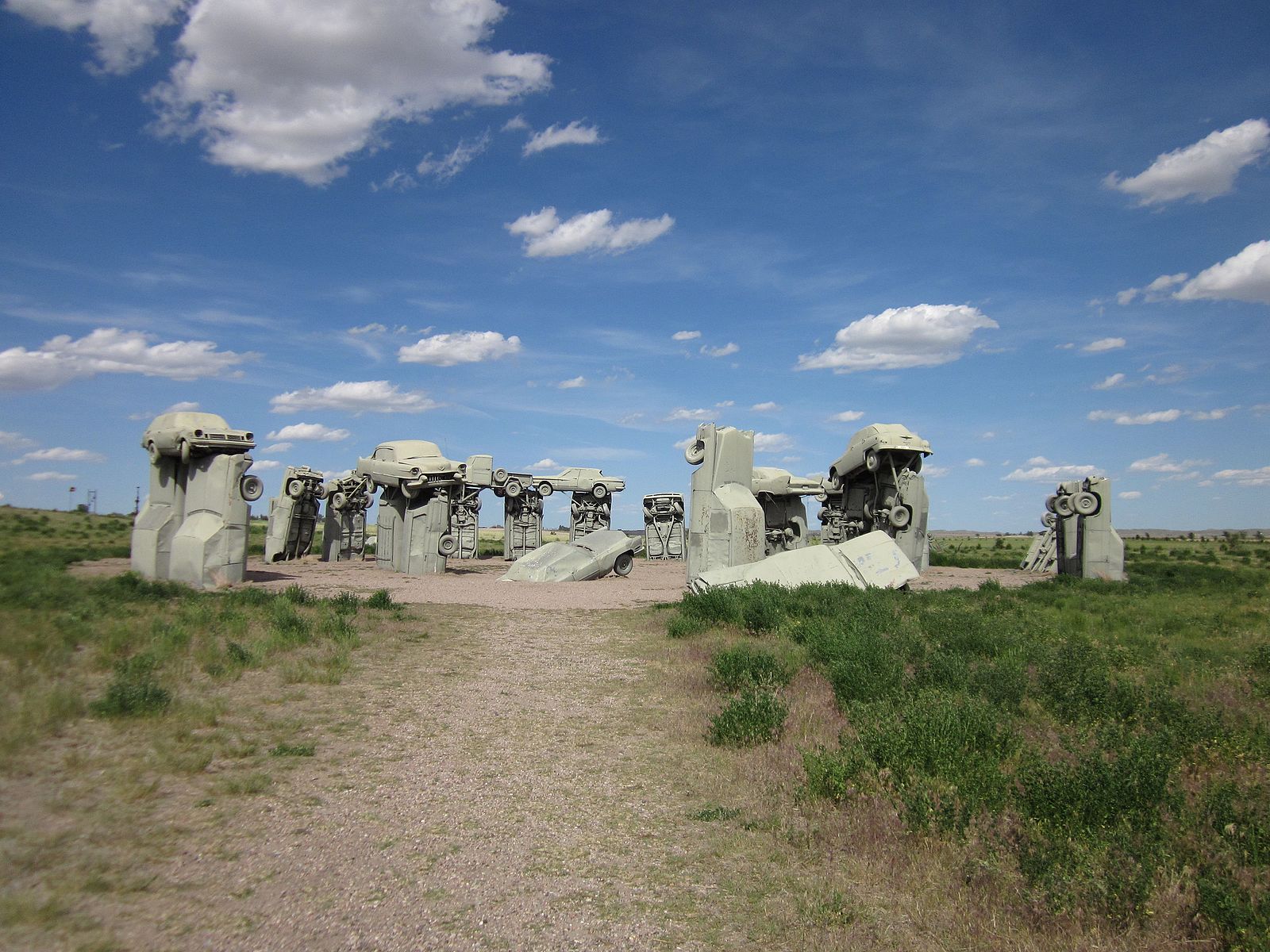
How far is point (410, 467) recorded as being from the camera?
25156mm

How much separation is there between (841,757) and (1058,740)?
7.74 feet

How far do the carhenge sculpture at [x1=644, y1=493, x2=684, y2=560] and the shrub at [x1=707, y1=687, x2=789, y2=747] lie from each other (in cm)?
3049

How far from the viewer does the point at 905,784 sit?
18.7 ft

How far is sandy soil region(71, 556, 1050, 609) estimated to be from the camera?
18.8m

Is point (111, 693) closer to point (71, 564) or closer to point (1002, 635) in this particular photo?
point (1002, 635)

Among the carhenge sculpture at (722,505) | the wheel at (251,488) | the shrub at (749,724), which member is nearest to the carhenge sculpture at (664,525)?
the carhenge sculpture at (722,505)

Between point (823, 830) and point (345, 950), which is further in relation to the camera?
point (823, 830)

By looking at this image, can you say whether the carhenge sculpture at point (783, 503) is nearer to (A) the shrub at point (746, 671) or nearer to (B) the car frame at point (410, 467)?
(B) the car frame at point (410, 467)

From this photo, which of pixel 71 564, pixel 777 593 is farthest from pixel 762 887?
pixel 71 564

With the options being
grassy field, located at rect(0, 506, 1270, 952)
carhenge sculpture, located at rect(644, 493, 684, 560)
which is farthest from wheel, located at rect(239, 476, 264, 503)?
carhenge sculpture, located at rect(644, 493, 684, 560)

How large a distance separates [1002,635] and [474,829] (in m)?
8.69

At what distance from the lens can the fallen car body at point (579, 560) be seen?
24156 millimetres

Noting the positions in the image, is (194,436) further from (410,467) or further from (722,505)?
(722,505)

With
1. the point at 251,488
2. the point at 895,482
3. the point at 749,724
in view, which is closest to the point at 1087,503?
the point at 895,482
